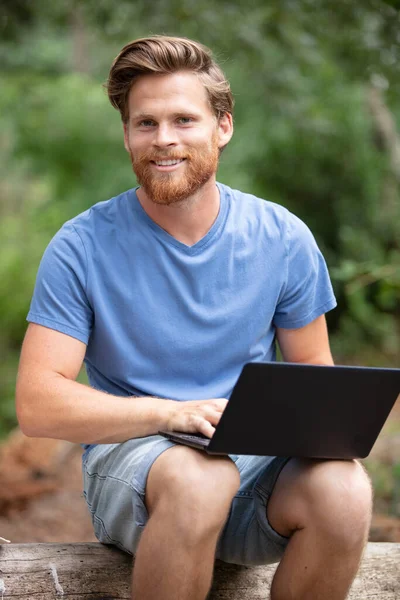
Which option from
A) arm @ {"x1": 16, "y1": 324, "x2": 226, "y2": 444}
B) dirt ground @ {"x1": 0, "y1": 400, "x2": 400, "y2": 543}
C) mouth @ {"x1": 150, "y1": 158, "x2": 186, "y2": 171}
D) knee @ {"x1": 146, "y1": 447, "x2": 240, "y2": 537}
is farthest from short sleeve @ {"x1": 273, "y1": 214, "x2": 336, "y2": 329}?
dirt ground @ {"x1": 0, "y1": 400, "x2": 400, "y2": 543}

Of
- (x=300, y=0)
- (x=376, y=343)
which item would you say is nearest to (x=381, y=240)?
(x=376, y=343)

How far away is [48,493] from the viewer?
461cm

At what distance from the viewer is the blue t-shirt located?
225 centimetres

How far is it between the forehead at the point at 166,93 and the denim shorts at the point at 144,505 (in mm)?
867

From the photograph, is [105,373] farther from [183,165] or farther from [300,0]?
[300,0]

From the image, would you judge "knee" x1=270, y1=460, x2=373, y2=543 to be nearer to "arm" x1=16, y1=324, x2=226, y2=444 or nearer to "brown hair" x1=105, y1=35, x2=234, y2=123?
"arm" x1=16, y1=324, x2=226, y2=444

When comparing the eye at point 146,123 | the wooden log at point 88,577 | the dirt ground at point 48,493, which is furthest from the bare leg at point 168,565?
the dirt ground at point 48,493

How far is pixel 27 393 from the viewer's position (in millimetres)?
2127

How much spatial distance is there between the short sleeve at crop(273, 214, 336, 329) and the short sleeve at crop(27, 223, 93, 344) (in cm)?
54

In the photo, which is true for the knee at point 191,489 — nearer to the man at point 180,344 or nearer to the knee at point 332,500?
the man at point 180,344

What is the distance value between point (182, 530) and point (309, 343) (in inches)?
30.9

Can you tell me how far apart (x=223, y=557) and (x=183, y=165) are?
1.03 metres

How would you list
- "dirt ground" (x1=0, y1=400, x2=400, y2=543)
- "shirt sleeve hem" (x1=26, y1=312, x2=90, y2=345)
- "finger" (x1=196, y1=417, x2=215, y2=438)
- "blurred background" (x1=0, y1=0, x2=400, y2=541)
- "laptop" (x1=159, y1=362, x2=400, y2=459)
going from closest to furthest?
"laptop" (x1=159, y1=362, x2=400, y2=459) → "finger" (x1=196, y1=417, x2=215, y2=438) → "shirt sleeve hem" (x1=26, y1=312, x2=90, y2=345) → "dirt ground" (x1=0, y1=400, x2=400, y2=543) → "blurred background" (x1=0, y1=0, x2=400, y2=541)

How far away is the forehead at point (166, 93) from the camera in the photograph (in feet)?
7.59
